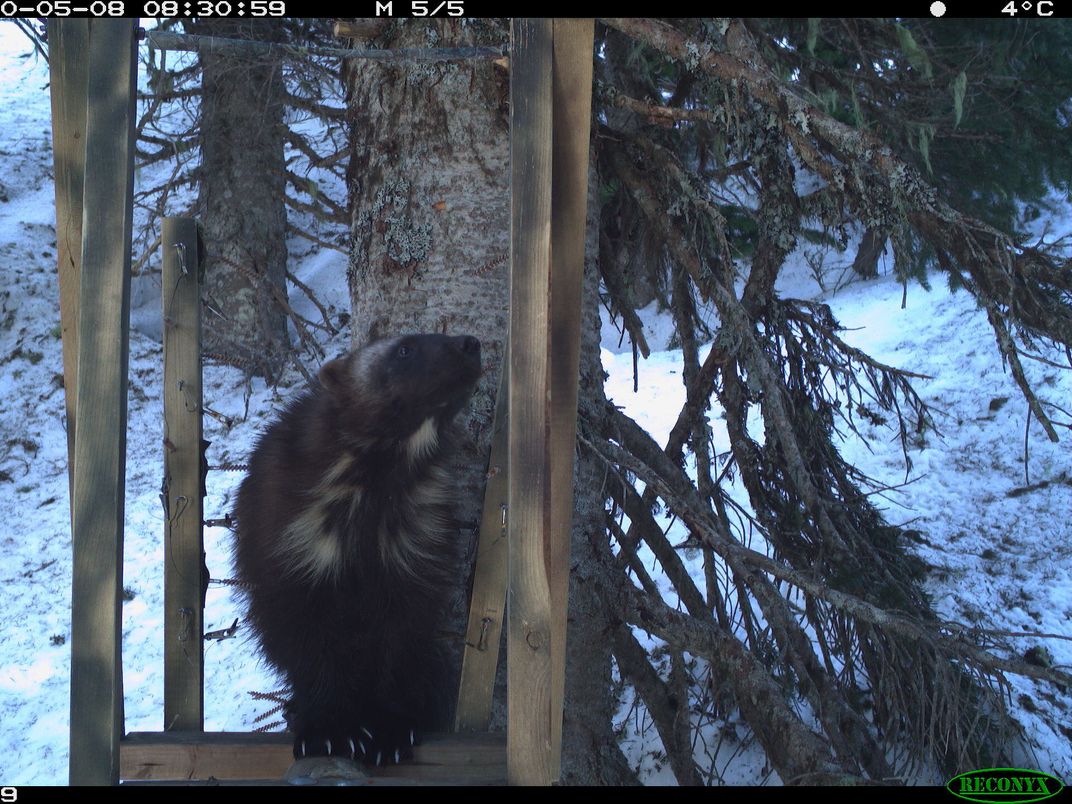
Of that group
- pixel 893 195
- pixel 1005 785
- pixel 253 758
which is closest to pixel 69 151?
pixel 253 758

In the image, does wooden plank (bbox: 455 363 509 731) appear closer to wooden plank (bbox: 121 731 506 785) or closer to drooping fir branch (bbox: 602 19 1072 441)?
wooden plank (bbox: 121 731 506 785)

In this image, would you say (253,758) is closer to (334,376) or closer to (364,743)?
(364,743)

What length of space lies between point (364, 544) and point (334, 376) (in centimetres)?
63

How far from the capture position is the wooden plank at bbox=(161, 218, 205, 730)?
125 inches

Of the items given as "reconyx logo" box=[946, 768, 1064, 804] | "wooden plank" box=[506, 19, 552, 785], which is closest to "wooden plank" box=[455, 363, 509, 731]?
"wooden plank" box=[506, 19, 552, 785]

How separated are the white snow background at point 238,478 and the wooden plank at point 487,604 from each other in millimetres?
1532

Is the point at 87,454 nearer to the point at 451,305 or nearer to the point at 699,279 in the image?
the point at 451,305

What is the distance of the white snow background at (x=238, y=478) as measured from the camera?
5.63m

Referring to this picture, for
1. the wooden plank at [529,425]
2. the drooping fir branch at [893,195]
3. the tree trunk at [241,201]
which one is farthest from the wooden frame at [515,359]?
the tree trunk at [241,201]

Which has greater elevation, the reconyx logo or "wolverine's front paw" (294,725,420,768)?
"wolverine's front paw" (294,725,420,768)

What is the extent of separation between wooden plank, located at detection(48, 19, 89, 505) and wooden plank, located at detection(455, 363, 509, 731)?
4.17ft

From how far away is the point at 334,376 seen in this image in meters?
3.40
